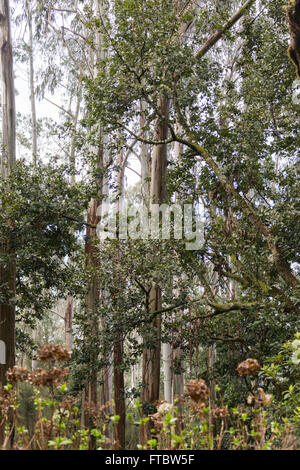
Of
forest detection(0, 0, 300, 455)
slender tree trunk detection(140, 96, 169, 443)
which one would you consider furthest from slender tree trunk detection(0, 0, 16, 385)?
slender tree trunk detection(140, 96, 169, 443)

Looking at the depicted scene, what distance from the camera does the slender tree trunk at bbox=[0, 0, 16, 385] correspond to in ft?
22.8

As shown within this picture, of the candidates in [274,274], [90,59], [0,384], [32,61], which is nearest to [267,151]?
[274,274]

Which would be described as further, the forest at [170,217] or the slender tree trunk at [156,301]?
the slender tree trunk at [156,301]

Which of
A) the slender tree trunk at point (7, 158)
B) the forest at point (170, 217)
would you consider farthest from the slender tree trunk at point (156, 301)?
the slender tree trunk at point (7, 158)

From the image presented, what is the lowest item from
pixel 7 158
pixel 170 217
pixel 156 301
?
pixel 156 301

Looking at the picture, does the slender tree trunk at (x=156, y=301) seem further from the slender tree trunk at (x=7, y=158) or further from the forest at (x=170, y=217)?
the slender tree trunk at (x=7, y=158)

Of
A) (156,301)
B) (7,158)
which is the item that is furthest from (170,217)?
(7,158)

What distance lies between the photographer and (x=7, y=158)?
25.5 feet

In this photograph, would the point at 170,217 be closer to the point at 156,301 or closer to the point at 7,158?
the point at 156,301

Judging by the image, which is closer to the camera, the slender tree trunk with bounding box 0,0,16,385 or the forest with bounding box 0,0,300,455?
the forest with bounding box 0,0,300,455

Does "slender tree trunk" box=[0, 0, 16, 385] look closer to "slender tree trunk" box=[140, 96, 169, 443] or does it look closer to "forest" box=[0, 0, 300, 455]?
"forest" box=[0, 0, 300, 455]

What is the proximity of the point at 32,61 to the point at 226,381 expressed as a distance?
12046 millimetres

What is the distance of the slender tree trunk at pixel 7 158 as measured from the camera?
6941mm

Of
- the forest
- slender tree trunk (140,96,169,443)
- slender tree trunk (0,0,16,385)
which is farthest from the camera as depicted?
slender tree trunk (140,96,169,443)
